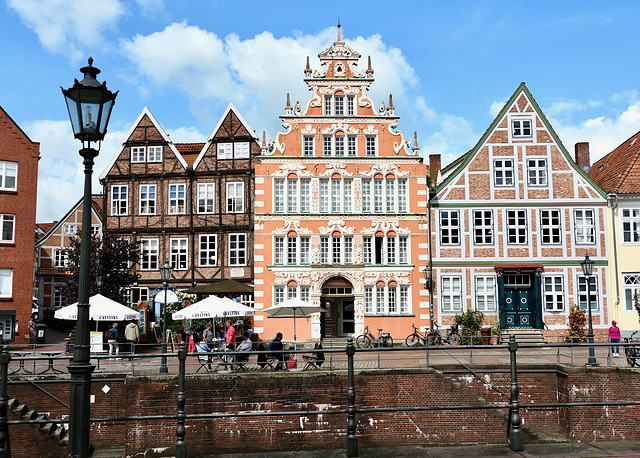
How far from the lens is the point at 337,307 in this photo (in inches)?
1312

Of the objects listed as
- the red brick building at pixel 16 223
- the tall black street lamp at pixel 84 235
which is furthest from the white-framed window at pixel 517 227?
the tall black street lamp at pixel 84 235

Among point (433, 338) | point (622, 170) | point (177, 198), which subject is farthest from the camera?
point (177, 198)

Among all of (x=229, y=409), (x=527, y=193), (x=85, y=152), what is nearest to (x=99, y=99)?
(x=85, y=152)

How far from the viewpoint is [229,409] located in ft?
60.4

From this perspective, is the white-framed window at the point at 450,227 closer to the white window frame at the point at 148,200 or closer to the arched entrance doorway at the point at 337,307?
the arched entrance doorway at the point at 337,307

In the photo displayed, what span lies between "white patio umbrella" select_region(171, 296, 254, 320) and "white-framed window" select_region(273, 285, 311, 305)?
906cm

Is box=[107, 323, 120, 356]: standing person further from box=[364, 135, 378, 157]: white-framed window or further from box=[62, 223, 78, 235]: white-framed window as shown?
box=[62, 223, 78, 235]: white-framed window

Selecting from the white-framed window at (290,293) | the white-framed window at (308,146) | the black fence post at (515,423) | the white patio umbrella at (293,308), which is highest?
the white-framed window at (308,146)

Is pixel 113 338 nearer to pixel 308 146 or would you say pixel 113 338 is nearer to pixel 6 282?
pixel 6 282

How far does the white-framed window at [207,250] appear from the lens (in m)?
37.6

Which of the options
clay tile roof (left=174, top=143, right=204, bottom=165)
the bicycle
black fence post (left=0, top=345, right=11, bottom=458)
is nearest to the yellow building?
the bicycle

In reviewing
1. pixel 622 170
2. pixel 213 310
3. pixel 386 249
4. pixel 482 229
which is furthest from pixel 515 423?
pixel 622 170

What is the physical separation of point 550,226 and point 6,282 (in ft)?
89.9

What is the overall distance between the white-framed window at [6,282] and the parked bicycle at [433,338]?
66.1ft
